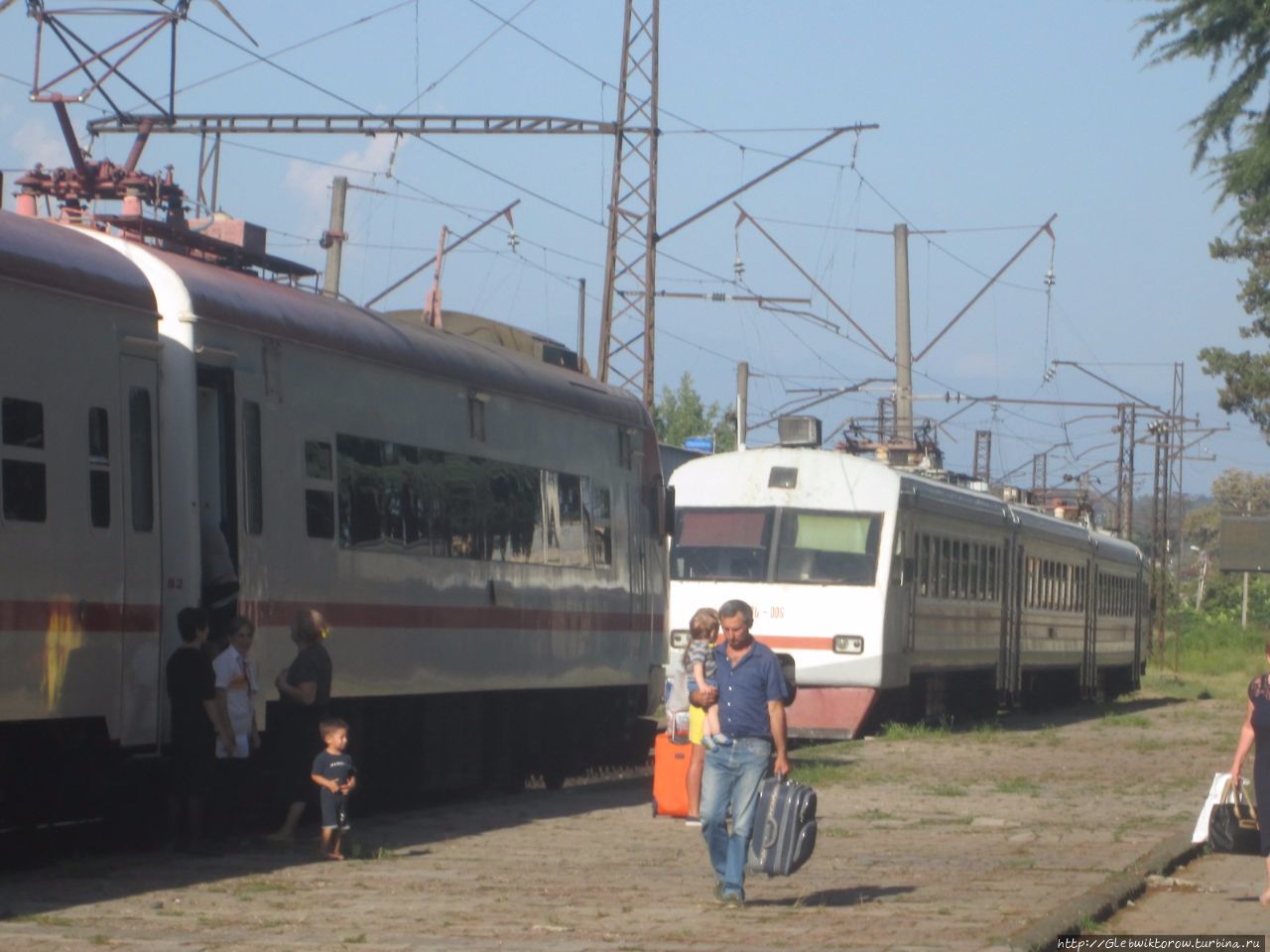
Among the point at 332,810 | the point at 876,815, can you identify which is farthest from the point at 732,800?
the point at 876,815

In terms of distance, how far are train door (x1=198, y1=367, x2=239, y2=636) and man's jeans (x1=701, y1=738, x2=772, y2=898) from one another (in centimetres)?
308

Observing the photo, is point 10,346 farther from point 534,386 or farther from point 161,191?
point 534,386

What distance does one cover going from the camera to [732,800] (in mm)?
10516

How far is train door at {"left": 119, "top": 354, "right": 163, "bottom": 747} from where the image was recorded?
11245mm

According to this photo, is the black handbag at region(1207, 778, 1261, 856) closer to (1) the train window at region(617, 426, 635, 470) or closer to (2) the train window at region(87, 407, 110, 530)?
(2) the train window at region(87, 407, 110, 530)

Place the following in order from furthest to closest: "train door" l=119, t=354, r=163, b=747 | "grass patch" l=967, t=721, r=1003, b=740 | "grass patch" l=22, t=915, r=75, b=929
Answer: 1. "grass patch" l=967, t=721, r=1003, b=740
2. "train door" l=119, t=354, r=163, b=747
3. "grass patch" l=22, t=915, r=75, b=929

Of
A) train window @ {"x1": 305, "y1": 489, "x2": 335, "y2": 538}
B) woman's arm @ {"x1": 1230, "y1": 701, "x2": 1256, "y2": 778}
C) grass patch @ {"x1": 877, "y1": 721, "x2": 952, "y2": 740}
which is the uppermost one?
train window @ {"x1": 305, "y1": 489, "x2": 335, "y2": 538}

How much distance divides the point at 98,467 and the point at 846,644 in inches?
527

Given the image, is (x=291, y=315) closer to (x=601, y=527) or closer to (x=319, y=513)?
(x=319, y=513)

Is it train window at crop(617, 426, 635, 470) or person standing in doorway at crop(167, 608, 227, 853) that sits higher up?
train window at crop(617, 426, 635, 470)

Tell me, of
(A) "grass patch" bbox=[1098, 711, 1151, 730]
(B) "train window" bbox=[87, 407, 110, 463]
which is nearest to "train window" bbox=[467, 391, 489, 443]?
(B) "train window" bbox=[87, 407, 110, 463]

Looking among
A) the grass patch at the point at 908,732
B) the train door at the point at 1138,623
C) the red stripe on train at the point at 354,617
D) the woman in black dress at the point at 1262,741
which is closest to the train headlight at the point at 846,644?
the grass patch at the point at 908,732

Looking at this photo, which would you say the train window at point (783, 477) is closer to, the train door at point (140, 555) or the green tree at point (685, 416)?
the train door at point (140, 555)

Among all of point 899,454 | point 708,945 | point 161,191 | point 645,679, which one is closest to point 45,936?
point 708,945
